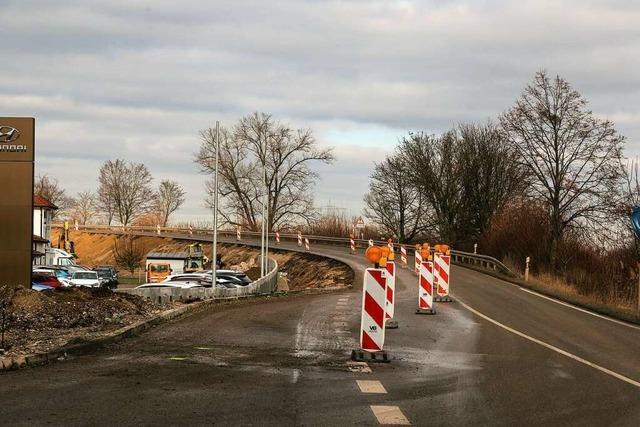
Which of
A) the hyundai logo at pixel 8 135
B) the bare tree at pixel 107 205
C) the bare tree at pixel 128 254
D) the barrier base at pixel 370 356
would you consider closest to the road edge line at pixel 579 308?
the barrier base at pixel 370 356

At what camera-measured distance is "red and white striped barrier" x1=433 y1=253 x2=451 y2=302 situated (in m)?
22.8

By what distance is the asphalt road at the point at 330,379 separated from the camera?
23.8 ft

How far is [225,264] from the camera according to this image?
226 feet

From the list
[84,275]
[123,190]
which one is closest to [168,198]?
[123,190]

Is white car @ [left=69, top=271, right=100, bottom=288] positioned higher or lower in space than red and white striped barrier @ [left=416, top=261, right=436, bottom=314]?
lower

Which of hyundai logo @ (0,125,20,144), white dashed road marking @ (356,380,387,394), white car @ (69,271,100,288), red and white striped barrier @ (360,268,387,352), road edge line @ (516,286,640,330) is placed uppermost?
hyundai logo @ (0,125,20,144)

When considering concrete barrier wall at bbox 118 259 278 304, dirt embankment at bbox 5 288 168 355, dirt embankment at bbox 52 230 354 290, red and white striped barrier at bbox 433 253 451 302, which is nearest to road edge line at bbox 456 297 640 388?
red and white striped barrier at bbox 433 253 451 302

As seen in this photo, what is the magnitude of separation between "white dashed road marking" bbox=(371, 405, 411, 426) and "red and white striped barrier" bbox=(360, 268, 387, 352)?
354cm

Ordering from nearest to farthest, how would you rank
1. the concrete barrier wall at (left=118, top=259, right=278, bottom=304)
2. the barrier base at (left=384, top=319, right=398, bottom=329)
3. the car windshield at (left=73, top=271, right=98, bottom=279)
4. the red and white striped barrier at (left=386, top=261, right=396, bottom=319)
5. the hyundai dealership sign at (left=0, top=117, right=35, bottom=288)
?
the red and white striped barrier at (left=386, top=261, right=396, bottom=319) < the barrier base at (left=384, top=319, right=398, bottom=329) < the hyundai dealership sign at (left=0, top=117, right=35, bottom=288) < the concrete barrier wall at (left=118, top=259, right=278, bottom=304) < the car windshield at (left=73, top=271, right=98, bottom=279)

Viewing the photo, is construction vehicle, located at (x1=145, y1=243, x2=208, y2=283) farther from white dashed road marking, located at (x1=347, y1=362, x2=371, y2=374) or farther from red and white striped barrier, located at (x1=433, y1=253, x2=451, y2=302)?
white dashed road marking, located at (x1=347, y1=362, x2=371, y2=374)

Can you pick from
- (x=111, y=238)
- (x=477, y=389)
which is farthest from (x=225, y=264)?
(x=477, y=389)

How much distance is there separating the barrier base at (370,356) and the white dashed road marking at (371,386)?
68.9 inches

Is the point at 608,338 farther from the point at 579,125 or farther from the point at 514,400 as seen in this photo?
the point at 579,125

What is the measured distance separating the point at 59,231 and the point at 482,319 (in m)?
93.7
